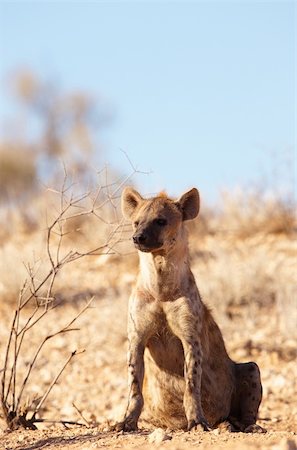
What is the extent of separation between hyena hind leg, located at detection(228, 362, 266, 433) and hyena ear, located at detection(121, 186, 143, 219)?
152cm

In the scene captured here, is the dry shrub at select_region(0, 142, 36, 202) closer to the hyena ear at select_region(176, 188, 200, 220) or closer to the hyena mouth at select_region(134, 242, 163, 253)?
the hyena ear at select_region(176, 188, 200, 220)

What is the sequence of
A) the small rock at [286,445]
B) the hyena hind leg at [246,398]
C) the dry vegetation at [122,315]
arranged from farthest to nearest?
the dry vegetation at [122,315]
the hyena hind leg at [246,398]
the small rock at [286,445]

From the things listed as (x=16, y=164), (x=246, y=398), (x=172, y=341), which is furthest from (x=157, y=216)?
(x=16, y=164)

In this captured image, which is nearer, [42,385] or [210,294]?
[42,385]

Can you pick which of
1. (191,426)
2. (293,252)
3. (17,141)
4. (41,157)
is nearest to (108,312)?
(293,252)

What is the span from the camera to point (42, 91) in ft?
148

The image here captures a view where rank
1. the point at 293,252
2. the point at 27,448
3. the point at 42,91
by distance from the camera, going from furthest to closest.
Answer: the point at 42,91
the point at 293,252
the point at 27,448

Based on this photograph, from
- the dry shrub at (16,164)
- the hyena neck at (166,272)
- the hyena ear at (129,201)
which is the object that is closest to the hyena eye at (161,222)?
the hyena neck at (166,272)

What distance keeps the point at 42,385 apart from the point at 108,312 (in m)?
2.03

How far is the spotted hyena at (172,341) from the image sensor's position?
269 inches

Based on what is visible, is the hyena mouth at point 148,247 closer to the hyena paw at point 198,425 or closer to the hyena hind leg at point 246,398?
the hyena paw at point 198,425

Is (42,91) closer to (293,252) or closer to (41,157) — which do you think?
(41,157)

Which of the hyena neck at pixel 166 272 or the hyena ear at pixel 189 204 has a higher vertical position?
the hyena ear at pixel 189 204

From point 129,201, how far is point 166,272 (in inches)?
29.7
